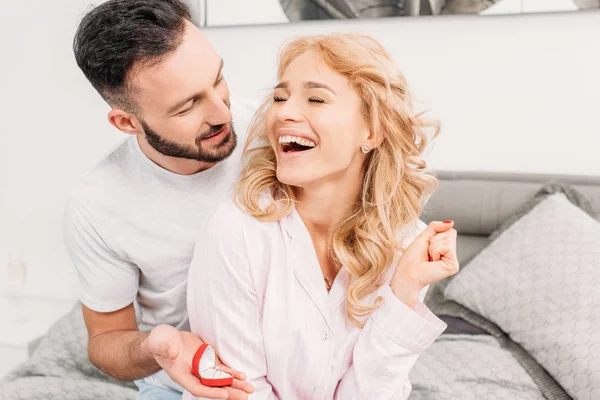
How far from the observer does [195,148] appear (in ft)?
4.33

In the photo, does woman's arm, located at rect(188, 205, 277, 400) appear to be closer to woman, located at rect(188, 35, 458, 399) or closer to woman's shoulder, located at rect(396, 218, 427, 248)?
woman, located at rect(188, 35, 458, 399)

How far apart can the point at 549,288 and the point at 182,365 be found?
4.11ft

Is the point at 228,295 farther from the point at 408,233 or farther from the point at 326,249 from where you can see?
the point at 408,233

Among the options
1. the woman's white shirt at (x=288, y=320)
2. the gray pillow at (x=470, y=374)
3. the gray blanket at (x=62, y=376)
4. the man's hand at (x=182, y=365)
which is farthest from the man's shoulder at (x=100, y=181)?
the gray pillow at (x=470, y=374)

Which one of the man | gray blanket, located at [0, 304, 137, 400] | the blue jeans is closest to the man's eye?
the man

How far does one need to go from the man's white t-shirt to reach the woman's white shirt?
0.18m

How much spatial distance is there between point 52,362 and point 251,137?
1.11 meters

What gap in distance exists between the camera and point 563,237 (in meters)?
1.88

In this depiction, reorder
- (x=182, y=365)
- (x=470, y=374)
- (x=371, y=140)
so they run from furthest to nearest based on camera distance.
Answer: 1. (x=470, y=374)
2. (x=371, y=140)
3. (x=182, y=365)

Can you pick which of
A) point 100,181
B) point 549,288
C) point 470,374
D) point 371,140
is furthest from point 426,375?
point 100,181

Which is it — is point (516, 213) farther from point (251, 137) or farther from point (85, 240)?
point (85, 240)

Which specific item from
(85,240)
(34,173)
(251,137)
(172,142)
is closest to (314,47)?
(251,137)

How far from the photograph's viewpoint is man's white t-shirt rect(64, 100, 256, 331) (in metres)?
1.38

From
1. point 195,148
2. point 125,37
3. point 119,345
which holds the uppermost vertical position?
point 125,37
